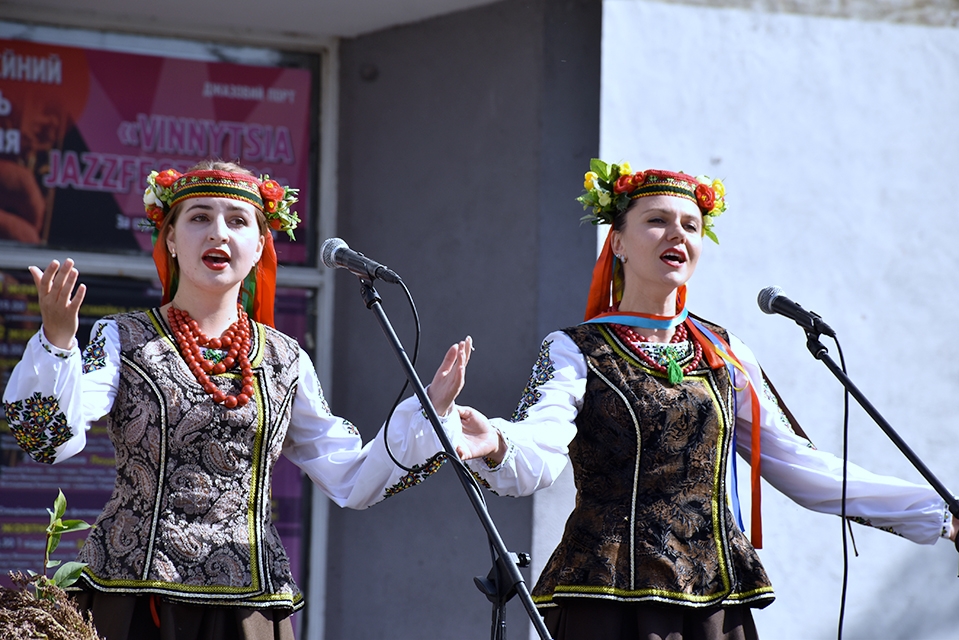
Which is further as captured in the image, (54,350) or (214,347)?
(214,347)

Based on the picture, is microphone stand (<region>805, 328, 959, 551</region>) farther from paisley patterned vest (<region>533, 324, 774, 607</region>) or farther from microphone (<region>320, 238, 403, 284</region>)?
microphone (<region>320, 238, 403, 284</region>)

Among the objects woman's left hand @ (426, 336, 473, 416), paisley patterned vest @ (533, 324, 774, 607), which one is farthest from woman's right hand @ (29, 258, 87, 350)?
paisley patterned vest @ (533, 324, 774, 607)

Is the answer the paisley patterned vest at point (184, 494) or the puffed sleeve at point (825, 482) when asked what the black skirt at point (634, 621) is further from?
the paisley patterned vest at point (184, 494)

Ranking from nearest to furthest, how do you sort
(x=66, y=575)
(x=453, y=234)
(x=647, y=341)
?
(x=66, y=575) → (x=647, y=341) → (x=453, y=234)

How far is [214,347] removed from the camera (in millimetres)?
3029

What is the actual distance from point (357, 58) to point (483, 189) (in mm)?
921

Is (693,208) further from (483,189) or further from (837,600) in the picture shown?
(837,600)

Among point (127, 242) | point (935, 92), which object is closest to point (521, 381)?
point (127, 242)

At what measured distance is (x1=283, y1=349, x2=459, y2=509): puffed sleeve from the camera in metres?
2.88

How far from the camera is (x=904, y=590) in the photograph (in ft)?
16.2

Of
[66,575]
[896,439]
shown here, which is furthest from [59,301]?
[896,439]

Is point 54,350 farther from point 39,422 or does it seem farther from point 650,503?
point 650,503

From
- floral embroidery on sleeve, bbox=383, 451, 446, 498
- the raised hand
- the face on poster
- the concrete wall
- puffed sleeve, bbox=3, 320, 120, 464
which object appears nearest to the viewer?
puffed sleeve, bbox=3, 320, 120, 464

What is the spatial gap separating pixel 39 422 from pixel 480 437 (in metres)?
0.98
